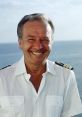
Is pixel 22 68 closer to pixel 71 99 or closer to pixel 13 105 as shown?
pixel 13 105

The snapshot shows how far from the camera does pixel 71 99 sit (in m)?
2.92

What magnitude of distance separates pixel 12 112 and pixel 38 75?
365 millimetres

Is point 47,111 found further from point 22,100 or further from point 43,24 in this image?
point 43,24

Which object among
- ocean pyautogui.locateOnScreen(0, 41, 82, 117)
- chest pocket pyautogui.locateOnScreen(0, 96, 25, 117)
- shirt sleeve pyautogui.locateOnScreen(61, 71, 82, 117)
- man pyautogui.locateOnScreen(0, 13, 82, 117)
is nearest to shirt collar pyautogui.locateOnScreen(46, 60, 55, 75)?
man pyautogui.locateOnScreen(0, 13, 82, 117)

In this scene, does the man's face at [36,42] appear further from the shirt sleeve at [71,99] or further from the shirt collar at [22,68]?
the shirt sleeve at [71,99]

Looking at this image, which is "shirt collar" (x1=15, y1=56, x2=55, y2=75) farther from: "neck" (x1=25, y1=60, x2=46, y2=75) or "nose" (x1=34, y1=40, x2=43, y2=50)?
"nose" (x1=34, y1=40, x2=43, y2=50)

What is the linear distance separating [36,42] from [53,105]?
1.83 feet

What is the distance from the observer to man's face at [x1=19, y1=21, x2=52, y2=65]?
2.61m

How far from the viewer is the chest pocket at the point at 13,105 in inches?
109

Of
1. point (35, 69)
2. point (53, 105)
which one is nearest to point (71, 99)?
point (53, 105)

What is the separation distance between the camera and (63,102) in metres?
2.90

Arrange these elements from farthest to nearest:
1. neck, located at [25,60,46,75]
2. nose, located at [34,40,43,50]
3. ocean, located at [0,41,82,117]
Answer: ocean, located at [0,41,82,117] → neck, located at [25,60,46,75] → nose, located at [34,40,43,50]

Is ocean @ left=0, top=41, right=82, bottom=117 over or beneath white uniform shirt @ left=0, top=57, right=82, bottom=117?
beneath

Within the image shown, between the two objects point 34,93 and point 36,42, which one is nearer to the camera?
point 36,42
